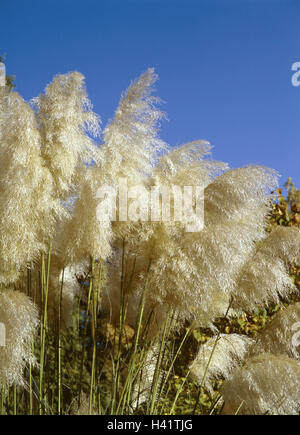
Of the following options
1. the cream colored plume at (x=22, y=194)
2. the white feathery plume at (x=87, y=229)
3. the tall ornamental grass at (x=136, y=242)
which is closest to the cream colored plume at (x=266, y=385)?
the tall ornamental grass at (x=136, y=242)

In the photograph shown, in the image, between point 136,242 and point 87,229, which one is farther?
point 136,242

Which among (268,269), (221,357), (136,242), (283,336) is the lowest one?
(221,357)

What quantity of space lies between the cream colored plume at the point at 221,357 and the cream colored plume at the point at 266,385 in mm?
639

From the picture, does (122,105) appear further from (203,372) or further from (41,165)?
(203,372)

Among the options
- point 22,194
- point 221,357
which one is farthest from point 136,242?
point 221,357

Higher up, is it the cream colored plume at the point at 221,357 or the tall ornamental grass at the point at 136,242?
the tall ornamental grass at the point at 136,242

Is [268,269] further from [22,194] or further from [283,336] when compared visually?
[22,194]

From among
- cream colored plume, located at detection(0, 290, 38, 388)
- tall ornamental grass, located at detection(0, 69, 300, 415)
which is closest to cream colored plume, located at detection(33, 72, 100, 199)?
tall ornamental grass, located at detection(0, 69, 300, 415)

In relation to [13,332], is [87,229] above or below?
above

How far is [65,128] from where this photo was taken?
2725 mm

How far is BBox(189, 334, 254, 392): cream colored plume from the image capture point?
306 centimetres

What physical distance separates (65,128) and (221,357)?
1.65 m

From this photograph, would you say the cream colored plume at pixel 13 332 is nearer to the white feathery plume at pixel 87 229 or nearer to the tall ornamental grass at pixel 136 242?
the tall ornamental grass at pixel 136 242

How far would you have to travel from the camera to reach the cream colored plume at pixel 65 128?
8.80 feet
